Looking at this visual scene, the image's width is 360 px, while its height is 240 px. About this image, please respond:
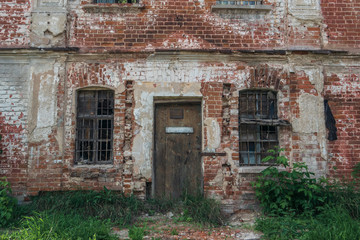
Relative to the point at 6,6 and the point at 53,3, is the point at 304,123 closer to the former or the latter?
the point at 53,3

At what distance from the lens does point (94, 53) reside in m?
6.55

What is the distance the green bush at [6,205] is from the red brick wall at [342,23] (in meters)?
7.27

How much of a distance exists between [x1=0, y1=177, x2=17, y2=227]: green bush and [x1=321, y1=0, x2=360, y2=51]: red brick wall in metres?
7.27

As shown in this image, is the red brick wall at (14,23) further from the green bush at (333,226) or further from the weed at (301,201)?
the green bush at (333,226)

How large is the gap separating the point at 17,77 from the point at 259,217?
5.73 metres

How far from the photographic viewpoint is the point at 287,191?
5.94m

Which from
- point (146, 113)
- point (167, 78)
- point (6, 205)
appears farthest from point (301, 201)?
point (6, 205)

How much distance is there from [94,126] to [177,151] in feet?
6.10

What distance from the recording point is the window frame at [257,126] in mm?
6574

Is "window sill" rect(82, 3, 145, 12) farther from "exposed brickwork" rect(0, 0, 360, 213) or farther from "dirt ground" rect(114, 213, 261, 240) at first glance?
"dirt ground" rect(114, 213, 261, 240)

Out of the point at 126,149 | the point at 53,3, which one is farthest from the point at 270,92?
the point at 53,3

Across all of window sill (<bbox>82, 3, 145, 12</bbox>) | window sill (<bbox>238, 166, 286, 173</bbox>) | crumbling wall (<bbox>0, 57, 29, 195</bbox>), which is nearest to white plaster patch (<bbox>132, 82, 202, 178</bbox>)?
window sill (<bbox>82, 3, 145, 12</bbox>)

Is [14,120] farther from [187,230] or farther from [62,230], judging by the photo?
[187,230]

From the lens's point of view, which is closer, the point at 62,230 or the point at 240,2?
the point at 62,230
